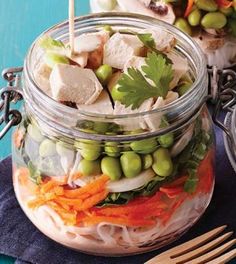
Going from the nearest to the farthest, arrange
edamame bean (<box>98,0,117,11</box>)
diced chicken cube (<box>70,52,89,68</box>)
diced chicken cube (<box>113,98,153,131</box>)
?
diced chicken cube (<box>113,98,153,131</box>) < diced chicken cube (<box>70,52,89,68</box>) < edamame bean (<box>98,0,117,11</box>)

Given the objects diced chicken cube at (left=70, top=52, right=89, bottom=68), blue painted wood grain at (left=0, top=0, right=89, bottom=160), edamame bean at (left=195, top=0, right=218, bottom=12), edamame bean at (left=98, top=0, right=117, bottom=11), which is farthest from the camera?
blue painted wood grain at (left=0, top=0, right=89, bottom=160)

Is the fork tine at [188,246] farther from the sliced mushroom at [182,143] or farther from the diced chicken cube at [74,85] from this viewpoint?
the diced chicken cube at [74,85]

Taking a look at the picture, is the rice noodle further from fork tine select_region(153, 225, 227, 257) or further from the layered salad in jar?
the layered salad in jar

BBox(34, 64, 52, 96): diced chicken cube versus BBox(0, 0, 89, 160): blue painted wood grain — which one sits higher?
BBox(34, 64, 52, 96): diced chicken cube

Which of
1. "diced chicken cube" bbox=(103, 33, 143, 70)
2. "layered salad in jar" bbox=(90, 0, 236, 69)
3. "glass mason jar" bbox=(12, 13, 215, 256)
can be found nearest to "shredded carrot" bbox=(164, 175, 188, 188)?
"glass mason jar" bbox=(12, 13, 215, 256)

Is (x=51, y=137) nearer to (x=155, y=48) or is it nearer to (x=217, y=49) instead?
(x=155, y=48)

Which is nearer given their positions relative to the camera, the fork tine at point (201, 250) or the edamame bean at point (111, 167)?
the edamame bean at point (111, 167)

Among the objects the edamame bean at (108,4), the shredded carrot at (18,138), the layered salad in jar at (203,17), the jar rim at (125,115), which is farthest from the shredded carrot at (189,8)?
the shredded carrot at (18,138)
